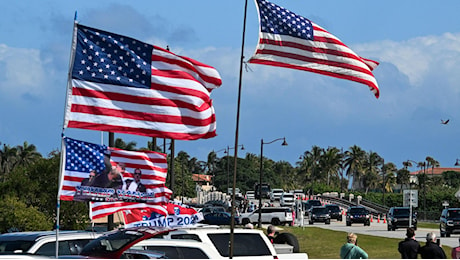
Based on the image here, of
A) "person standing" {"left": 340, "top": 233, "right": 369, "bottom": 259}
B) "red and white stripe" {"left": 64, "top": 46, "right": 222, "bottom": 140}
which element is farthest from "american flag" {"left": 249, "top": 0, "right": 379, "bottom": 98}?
"person standing" {"left": 340, "top": 233, "right": 369, "bottom": 259}

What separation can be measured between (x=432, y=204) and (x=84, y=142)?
100823 mm

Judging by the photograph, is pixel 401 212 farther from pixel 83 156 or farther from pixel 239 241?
pixel 83 156

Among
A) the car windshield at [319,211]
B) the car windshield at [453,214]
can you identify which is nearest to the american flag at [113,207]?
the car windshield at [453,214]

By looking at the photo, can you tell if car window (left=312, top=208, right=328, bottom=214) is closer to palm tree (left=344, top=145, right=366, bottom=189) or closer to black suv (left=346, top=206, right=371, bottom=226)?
black suv (left=346, top=206, right=371, bottom=226)

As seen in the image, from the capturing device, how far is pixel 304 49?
1506 centimetres

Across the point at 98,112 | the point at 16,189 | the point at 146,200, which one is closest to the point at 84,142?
the point at 98,112

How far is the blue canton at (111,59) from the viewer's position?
13742 mm

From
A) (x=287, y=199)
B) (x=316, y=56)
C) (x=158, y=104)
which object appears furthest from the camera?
(x=287, y=199)

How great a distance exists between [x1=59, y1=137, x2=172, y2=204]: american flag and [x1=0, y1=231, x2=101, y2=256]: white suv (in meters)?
1.79

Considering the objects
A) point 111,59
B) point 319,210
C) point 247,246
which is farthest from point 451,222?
point 111,59

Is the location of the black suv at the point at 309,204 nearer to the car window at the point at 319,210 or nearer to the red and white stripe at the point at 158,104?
the car window at the point at 319,210

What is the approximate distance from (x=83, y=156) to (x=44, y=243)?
2.30 m

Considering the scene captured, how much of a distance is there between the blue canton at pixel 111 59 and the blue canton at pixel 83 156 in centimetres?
117

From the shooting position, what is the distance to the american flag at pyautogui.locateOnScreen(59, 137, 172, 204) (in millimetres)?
13859
